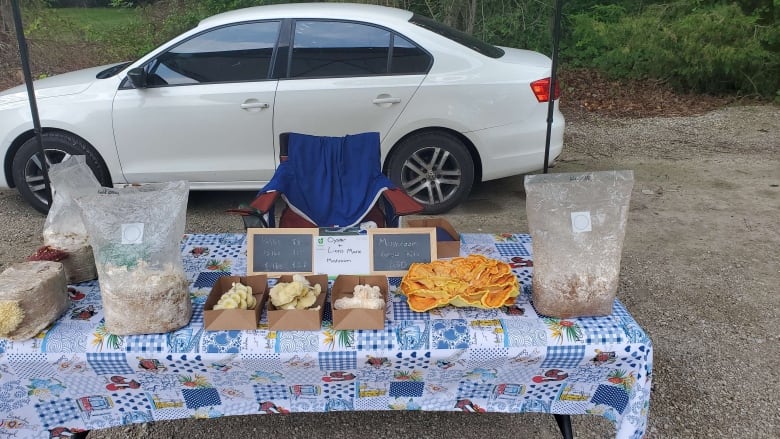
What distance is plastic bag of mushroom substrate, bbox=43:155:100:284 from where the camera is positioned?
2045 mm

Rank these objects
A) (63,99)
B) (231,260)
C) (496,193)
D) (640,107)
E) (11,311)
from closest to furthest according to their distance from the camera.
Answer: (11,311), (231,260), (63,99), (496,193), (640,107)

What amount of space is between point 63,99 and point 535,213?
3.74 m

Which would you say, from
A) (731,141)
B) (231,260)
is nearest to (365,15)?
(231,260)

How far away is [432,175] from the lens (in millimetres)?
4430

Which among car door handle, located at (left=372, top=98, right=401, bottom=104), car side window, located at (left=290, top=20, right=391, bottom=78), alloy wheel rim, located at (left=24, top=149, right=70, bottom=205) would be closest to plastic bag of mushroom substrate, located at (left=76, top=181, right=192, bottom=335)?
car door handle, located at (left=372, top=98, right=401, bottom=104)

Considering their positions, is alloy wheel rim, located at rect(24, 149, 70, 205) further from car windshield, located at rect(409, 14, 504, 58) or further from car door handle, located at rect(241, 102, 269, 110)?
car windshield, located at rect(409, 14, 504, 58)

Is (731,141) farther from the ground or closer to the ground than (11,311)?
closer to the ground

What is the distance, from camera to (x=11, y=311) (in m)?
1.70

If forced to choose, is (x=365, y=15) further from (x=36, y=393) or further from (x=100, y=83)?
(x=36, y=393)

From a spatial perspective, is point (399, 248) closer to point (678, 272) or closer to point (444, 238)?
point (444, 238)

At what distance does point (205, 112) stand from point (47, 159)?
1.18 meters

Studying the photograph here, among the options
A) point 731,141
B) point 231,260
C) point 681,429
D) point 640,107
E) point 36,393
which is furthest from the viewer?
point 640,107

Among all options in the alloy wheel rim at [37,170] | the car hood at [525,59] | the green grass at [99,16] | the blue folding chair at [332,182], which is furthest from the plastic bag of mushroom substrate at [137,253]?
the green grass at [99,16]

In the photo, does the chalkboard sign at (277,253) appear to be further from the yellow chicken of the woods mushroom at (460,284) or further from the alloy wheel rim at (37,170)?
the alloy wheel rim at (37,170)
